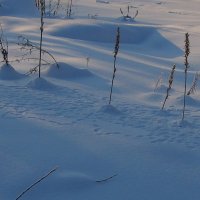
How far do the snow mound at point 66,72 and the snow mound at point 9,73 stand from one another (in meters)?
0.26

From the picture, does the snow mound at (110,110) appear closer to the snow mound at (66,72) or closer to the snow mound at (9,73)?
the snow mound at (66,72)

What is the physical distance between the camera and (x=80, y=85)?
355cm

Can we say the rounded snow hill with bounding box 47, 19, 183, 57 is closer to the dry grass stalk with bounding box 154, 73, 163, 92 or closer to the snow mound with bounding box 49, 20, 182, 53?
the snow mound with bounding box 49, 20, 182, 53

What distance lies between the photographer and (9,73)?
11.8 ft

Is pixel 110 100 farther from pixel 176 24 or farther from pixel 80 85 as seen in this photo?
pixel 176 24

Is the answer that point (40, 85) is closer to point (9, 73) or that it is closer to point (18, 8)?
point (9, 73)

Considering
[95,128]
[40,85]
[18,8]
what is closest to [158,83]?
[40,85]

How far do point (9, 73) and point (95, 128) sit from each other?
122 centimetres

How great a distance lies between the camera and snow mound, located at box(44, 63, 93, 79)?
376 centimetres

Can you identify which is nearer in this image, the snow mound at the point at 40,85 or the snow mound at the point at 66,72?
the snow mound at the point at 40,85

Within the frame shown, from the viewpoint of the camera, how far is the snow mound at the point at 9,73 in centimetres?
358

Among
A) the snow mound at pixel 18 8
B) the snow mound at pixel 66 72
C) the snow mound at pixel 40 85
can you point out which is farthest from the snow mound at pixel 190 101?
the snow mound at pixel 18 8

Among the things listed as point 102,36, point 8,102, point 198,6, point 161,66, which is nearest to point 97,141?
point 8,102

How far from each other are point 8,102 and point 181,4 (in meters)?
7.68
